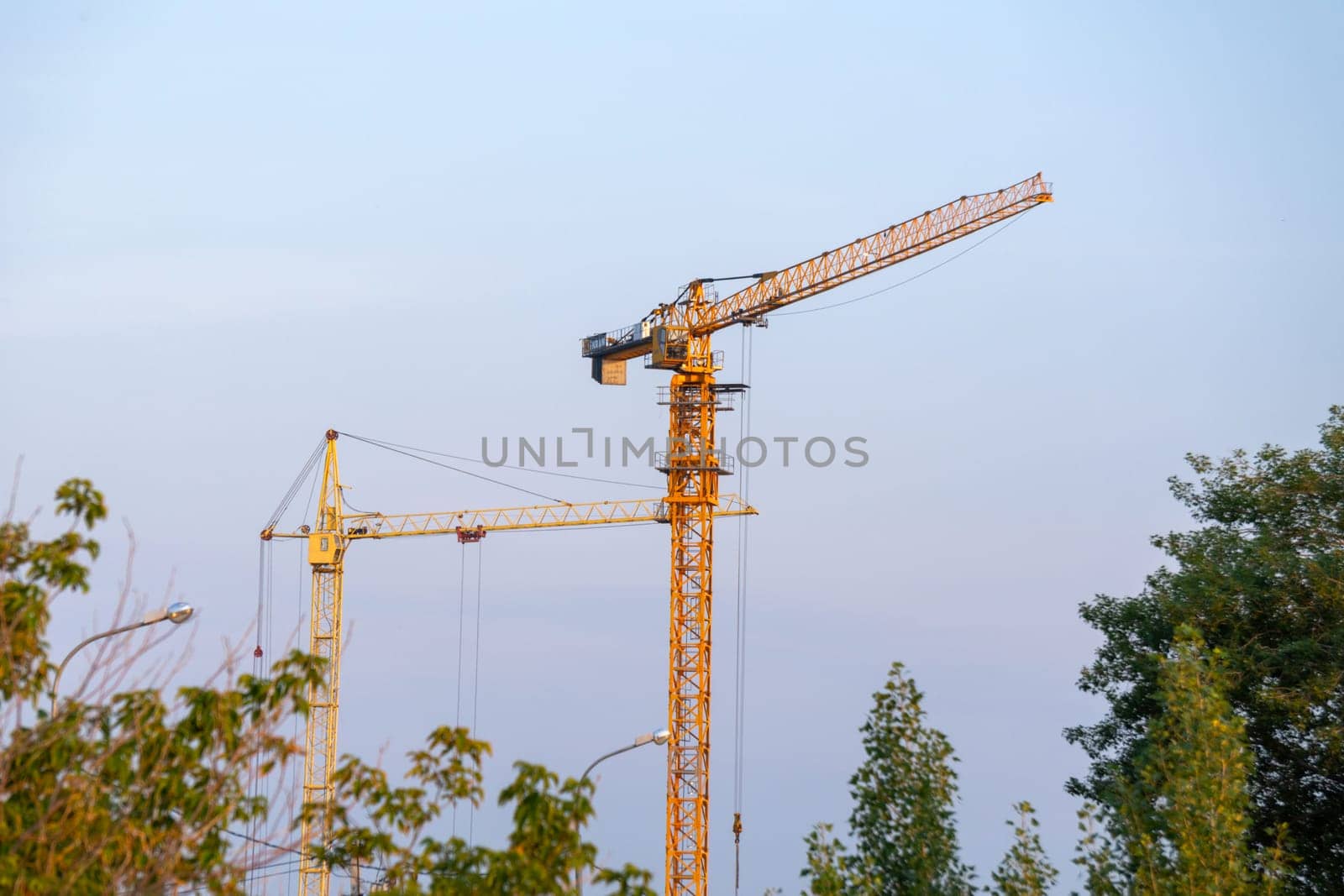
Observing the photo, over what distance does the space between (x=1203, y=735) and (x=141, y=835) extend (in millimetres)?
16330

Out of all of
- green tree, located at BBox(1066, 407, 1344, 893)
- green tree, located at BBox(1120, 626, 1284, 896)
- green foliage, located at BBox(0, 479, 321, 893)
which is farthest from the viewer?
green tree, located at BBox(1066, 407, 1344, 893)

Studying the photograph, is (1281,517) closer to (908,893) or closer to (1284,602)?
(1284,602)

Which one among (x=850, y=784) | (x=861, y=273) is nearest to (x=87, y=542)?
(x=850, y=784)

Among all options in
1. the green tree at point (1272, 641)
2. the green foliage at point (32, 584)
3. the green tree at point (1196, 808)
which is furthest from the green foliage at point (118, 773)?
the green tree at point (1272, 641)

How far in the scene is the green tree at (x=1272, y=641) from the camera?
37844 mm

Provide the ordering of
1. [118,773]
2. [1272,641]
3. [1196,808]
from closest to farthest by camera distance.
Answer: [118,773]
[1196,808]
[1272,641]

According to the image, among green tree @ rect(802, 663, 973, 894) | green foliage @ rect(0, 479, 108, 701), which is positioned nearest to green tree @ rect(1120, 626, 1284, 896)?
green tree @ rect(802, 663, 973, 894)

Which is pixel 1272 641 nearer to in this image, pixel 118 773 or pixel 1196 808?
pixel 1196 808

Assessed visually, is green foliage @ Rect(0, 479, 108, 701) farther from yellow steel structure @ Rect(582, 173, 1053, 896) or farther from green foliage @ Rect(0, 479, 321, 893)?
yellow steel structure @ Rect(582, 173, 1053, 896)

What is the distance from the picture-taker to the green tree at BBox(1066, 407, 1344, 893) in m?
37.8

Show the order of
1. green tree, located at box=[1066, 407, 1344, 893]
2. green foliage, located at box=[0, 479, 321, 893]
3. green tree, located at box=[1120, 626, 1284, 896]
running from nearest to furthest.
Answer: green foliage, located at box=[0, 479, 321, 893] → green tree, located at box=[1120, 626, 1284, 896] → green tree, located at box=[1066, 407, 1344, 893]

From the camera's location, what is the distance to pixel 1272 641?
40.5 metres

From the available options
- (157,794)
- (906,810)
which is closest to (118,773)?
(157,794)

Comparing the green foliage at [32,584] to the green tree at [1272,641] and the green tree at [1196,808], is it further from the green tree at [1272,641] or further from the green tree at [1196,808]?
the green tree at [1272,641]
